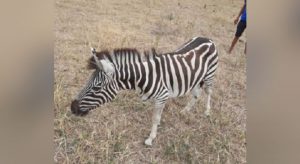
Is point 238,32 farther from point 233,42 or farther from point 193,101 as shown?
point 193,101

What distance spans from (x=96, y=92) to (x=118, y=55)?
0.69 feet

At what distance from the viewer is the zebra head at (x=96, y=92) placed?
1.76m

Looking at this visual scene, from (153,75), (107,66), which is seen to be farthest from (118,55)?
(153,75)

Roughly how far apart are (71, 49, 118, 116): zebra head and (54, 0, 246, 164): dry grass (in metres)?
0.03

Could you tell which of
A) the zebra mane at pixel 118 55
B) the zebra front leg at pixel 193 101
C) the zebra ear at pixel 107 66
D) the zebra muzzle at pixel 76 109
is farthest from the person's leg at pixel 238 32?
the zebra muzzle at pixel 76 109

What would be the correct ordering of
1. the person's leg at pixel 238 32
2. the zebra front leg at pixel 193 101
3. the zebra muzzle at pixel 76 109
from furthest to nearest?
the zebra front leg at pixel 193 101
the zebra muzzle at pixel 76 109
the person's leg at pixel 238 32

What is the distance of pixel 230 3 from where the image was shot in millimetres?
1705

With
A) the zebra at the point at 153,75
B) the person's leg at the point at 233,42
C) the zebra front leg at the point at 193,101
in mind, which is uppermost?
the person's leg at the point at 233,42

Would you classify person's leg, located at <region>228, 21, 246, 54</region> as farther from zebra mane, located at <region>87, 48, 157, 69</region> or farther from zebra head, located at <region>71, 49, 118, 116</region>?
zebra head, located at <region>71, 49, 118, 116</region>

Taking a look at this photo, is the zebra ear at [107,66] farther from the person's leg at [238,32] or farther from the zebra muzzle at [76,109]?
the person's leg at [238,32]

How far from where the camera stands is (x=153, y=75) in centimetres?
184
